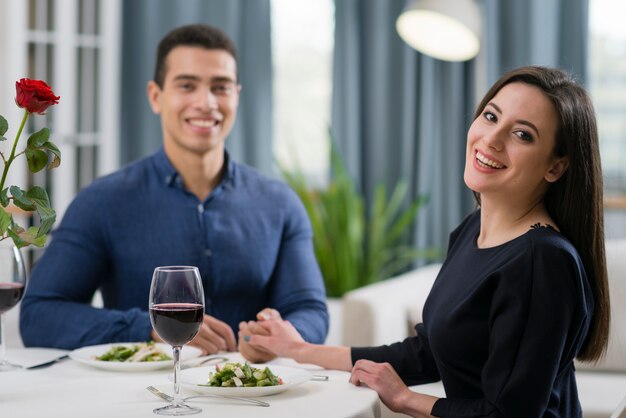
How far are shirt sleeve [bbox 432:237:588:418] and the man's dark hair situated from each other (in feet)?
4.48

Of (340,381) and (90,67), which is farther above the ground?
(90,67)

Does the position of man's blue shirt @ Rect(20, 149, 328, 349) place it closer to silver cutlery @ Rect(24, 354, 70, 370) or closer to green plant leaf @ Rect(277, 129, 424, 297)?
silver cutlery @ Rect(24, 354, 70, 370)

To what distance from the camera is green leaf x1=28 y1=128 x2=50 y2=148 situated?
4.92 feet

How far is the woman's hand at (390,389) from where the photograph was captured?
1.71 meters

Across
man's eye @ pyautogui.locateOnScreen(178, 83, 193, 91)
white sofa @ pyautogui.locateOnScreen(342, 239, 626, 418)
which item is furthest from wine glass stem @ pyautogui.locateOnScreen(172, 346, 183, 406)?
white sofa @ pyautogui.locateOnScreen(342, 239, 626, 418)

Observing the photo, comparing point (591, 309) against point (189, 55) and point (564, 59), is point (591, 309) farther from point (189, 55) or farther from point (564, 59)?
point (564, 59)

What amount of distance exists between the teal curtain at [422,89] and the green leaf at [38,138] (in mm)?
3565

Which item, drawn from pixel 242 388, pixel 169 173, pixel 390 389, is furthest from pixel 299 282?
pixel 242 388

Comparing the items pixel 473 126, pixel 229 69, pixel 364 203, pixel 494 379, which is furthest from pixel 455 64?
pixel 494 379

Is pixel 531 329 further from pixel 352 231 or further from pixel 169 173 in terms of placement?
pixel 352 231

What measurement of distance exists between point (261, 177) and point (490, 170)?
1111 mm

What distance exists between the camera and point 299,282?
2.54 m

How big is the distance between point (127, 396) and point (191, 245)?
0.96 metres

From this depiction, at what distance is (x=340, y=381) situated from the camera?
1795mm
